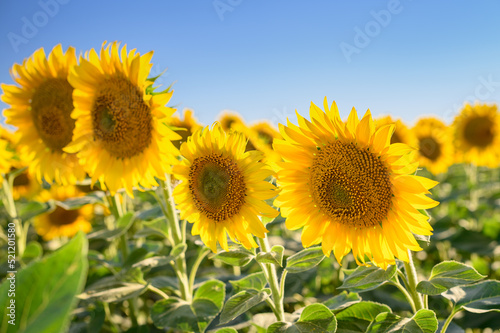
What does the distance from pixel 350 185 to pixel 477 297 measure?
0.92 m

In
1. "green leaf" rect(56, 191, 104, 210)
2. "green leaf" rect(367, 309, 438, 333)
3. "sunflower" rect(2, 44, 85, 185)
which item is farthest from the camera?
"green leaf" rect(56, 191, 104, 210)

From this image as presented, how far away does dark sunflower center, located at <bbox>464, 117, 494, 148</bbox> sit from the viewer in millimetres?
6098

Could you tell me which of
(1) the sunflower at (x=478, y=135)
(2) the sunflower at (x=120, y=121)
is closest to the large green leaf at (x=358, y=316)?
(2) the sunflower at (x=120, y=121)

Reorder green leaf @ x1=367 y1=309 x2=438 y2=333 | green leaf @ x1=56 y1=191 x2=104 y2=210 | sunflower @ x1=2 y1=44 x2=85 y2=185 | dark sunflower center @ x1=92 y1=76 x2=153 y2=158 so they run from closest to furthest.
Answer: green leaf @ x1=367 y1=309 x2=438 y2=333, dark sunflower center @ x1=92 y1=76 x2=153 y2=158, sunflower @ x1=2 y1=44 x2=85 y2=185, green leaf @ x1=56 y1=191 x2=104 y2=210

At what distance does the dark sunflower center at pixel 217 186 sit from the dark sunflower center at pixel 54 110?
1438 millimetres

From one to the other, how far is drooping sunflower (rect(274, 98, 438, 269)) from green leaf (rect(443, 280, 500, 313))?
0.52 meters

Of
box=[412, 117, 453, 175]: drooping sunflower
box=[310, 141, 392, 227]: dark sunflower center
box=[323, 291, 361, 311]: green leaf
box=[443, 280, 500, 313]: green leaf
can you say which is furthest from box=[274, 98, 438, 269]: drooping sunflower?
box=[412, 117, 453, 175]: drooping sunflower

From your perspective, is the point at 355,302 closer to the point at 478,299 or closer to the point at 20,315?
the point at 478,299

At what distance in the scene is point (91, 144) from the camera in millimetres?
2611

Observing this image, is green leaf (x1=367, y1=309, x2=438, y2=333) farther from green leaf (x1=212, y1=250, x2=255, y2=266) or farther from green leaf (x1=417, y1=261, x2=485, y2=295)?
green leaf (x1=212, y1=250, x2=255, y2=266)

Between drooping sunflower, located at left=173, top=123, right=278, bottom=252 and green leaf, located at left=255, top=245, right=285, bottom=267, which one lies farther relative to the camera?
drooping sunflower, located at left=173, top=123, right=278, bottom=252

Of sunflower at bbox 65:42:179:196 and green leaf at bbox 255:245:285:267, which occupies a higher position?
sunflower at bbox 65:42:179:196

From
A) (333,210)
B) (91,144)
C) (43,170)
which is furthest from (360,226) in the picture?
(43,170)

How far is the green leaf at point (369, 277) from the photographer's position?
1810 millimetres
